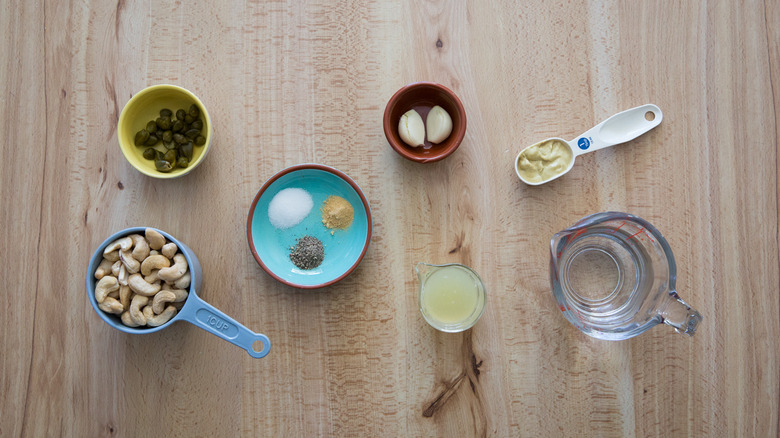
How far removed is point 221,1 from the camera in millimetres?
1146

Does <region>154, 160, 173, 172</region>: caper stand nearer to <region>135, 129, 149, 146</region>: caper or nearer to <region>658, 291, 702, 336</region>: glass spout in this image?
<region>135, 129, 149, 146</region>: caper

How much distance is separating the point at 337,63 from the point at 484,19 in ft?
1.24

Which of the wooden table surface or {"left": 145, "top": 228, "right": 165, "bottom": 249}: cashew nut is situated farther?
the wooden table surface

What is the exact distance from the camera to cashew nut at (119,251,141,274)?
1002 mm

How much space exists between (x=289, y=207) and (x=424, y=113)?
0.40 meters

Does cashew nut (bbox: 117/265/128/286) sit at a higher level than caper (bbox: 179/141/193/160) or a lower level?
lower

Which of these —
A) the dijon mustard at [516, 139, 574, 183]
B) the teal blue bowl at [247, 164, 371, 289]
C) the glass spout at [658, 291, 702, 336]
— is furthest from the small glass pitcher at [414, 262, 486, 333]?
the glass spout at [658, 291, 702, 336]

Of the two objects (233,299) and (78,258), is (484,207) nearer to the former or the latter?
(233,299)

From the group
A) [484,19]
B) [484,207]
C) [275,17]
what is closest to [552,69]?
[484,19]

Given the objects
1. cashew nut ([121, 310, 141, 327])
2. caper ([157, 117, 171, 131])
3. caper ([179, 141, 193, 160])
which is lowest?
cashew nut ([121, 310, 141, 327])

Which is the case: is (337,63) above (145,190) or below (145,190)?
above

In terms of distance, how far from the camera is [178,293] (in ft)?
3.34

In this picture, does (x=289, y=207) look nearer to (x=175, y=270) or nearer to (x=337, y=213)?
(x=337, y=213)

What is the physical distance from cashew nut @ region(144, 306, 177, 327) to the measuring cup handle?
38 millimetres
